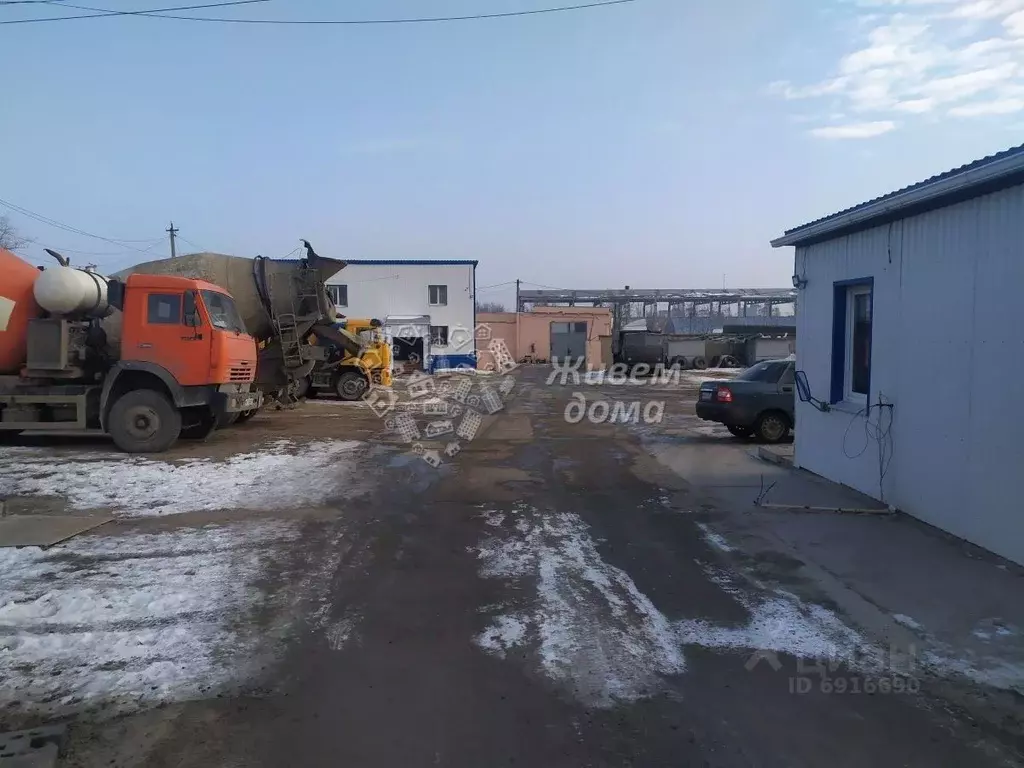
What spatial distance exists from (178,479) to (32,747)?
7.11 metres

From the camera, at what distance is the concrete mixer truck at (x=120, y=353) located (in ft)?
40.9

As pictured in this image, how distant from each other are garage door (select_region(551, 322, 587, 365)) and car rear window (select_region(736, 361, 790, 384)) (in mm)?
43720

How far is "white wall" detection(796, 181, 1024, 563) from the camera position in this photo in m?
6.34

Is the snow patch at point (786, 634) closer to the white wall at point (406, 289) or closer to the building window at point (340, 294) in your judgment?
the white wall at point (406, 289)

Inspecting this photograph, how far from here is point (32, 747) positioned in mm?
3500

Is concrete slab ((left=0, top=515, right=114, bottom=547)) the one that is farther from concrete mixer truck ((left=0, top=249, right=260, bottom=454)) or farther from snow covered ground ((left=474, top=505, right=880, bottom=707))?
concrete mixer truck ((left=0, top=249, right=260, bottom=454))

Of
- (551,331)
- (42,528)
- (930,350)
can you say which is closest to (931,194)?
(930,350)

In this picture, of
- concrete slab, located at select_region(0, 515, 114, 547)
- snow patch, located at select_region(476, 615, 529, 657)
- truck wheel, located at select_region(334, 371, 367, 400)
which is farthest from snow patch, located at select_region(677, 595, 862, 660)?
truck wheel, located at select_region(334, 371, 367, 400)

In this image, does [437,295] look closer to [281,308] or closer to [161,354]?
[281,308]

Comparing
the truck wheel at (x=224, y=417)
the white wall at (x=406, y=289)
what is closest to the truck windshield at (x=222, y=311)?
the truck wheel at (x=224, y=417)

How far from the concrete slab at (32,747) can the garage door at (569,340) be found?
5479 centimetres

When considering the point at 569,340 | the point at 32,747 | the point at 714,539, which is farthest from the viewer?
the point at 569,340

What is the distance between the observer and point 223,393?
13000 millimetres

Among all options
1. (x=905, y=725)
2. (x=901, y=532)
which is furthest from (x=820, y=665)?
(x=901, y=532)
